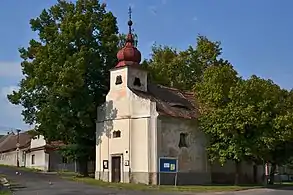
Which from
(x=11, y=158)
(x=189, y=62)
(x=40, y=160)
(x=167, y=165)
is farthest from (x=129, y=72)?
(x=11, y=158)

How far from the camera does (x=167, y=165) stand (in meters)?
39.9

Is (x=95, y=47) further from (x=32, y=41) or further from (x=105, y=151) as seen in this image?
(x=105, y=151)

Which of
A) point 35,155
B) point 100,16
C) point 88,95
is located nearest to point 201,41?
Answer: point 100,16

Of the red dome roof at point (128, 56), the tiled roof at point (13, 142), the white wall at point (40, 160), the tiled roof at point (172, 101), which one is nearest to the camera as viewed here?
the tiled roof at point (172, 101)

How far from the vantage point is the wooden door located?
4291cm

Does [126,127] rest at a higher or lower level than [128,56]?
lower

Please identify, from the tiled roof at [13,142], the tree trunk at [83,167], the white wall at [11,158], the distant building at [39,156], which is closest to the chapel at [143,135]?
the tree trunk at [83,167]

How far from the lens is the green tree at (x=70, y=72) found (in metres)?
44.8

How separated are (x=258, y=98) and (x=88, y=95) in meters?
15.6

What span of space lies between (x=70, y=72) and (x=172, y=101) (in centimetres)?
974

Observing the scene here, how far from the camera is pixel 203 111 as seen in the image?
43875 millimetres

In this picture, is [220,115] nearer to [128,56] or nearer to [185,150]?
[185,150]

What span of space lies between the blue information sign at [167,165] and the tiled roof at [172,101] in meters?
3.91

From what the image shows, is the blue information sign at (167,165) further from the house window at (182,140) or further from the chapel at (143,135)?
the house window at (182,140)
